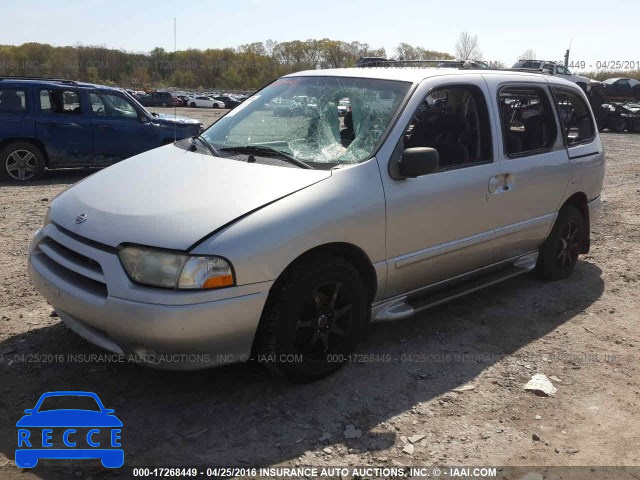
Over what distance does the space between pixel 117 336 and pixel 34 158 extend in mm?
8148

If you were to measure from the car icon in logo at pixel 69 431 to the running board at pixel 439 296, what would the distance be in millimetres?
1670

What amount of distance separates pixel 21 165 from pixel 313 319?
8.35 m

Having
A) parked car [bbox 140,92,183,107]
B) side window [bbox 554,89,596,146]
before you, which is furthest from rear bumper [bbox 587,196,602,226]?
parked car [bbox 140,92,183,107]

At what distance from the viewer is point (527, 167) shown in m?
4.61

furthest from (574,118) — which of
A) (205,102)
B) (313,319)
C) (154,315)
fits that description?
(205,102)

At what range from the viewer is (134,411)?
10.4ft

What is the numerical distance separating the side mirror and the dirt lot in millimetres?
1222

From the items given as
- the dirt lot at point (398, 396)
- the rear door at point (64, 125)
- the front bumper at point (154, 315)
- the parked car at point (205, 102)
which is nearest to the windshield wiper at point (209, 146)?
the front bumper at point (154, 315)

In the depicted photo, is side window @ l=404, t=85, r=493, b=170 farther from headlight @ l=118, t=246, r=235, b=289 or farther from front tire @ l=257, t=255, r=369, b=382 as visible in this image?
headlight @ l=118, t=246, r=235, b=289

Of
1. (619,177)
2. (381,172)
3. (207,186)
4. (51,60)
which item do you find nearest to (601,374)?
(381,172)

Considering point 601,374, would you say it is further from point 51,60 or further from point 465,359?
point 51,60

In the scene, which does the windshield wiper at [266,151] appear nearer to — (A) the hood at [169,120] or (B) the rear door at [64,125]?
(B) the rear door at [64,125]

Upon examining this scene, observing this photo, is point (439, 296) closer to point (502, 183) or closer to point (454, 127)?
point (502, 183)

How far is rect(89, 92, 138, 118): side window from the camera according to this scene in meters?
10.4
